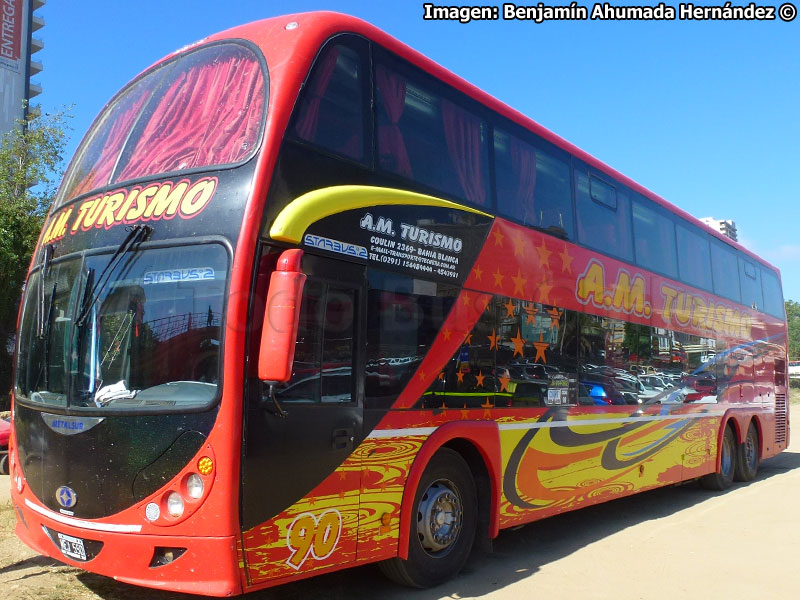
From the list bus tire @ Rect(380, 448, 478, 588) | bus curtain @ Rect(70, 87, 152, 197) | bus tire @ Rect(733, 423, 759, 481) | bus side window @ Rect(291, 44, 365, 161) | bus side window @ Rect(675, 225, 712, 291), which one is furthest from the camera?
bus tire @ Rect(733, 423, 759, 481)

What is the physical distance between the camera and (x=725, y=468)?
12.7 m

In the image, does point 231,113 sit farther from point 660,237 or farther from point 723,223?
point 723,223

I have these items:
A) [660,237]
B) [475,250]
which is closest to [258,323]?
[475,250]

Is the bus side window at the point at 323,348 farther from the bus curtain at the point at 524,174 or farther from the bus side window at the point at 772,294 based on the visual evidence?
the bus side window at the point at 772,294

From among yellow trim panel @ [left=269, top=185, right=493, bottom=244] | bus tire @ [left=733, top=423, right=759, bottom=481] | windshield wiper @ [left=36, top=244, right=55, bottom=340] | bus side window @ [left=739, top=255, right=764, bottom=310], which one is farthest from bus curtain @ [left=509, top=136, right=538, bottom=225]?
bus tire @ [left=733, top=423, right=759, bottom=481]

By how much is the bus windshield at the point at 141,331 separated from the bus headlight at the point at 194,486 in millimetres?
423

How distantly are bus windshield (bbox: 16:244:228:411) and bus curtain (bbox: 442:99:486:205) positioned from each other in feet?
9.01

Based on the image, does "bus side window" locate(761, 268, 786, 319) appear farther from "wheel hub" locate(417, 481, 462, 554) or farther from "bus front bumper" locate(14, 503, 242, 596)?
"bus front bumper" locate(14, 503, 242, 596)

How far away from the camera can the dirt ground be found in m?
5.69

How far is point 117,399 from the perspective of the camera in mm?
4648

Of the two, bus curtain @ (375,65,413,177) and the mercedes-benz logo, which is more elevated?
bus curtain @ (375,65,413,177)

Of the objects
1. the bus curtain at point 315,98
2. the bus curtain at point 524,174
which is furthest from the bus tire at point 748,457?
the bus curtain at point 315,98

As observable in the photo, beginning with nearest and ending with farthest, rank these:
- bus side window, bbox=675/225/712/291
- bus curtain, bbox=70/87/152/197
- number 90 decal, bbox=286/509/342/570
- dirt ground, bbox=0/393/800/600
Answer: number 90 decal, bbox=286/509/342/570 < bus curtain, bbox=70/87/152/197 < dirt ground, bbox=0/393/800/600 < bus side window, bbox=675/225/712/291

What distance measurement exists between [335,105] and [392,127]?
2.16ft
